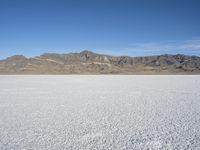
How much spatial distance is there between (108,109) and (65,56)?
323 ft

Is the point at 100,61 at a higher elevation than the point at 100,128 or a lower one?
higher

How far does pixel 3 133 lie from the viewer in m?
4.98

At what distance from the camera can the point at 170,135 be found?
15.6 feet

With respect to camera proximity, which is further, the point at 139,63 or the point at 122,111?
the point at 139,63

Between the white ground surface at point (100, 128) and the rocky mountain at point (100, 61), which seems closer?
the white ground surface at point (100, 128)

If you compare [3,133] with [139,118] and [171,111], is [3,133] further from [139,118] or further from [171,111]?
[171,111]

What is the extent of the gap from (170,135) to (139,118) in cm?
157

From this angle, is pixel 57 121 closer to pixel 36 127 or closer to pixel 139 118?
pixel 36 127

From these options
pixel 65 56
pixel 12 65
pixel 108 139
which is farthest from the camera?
pixel 65 56

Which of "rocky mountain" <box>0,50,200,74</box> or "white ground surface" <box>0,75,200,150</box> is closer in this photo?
"white ground surface" <box>0,75,200,150</box>

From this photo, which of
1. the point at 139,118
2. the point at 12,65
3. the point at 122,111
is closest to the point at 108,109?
the point at 122,111

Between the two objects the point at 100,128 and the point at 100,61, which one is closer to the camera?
the point at 100,128

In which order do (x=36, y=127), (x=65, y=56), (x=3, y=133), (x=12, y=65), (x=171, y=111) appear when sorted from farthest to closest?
1. (x=65, y=56)
2. (x=12, y=65)
3. (x=171, y=111)
4. (x=36, y=127)
5. (x=3, y=133)

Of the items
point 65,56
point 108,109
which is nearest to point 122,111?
point 108,109
